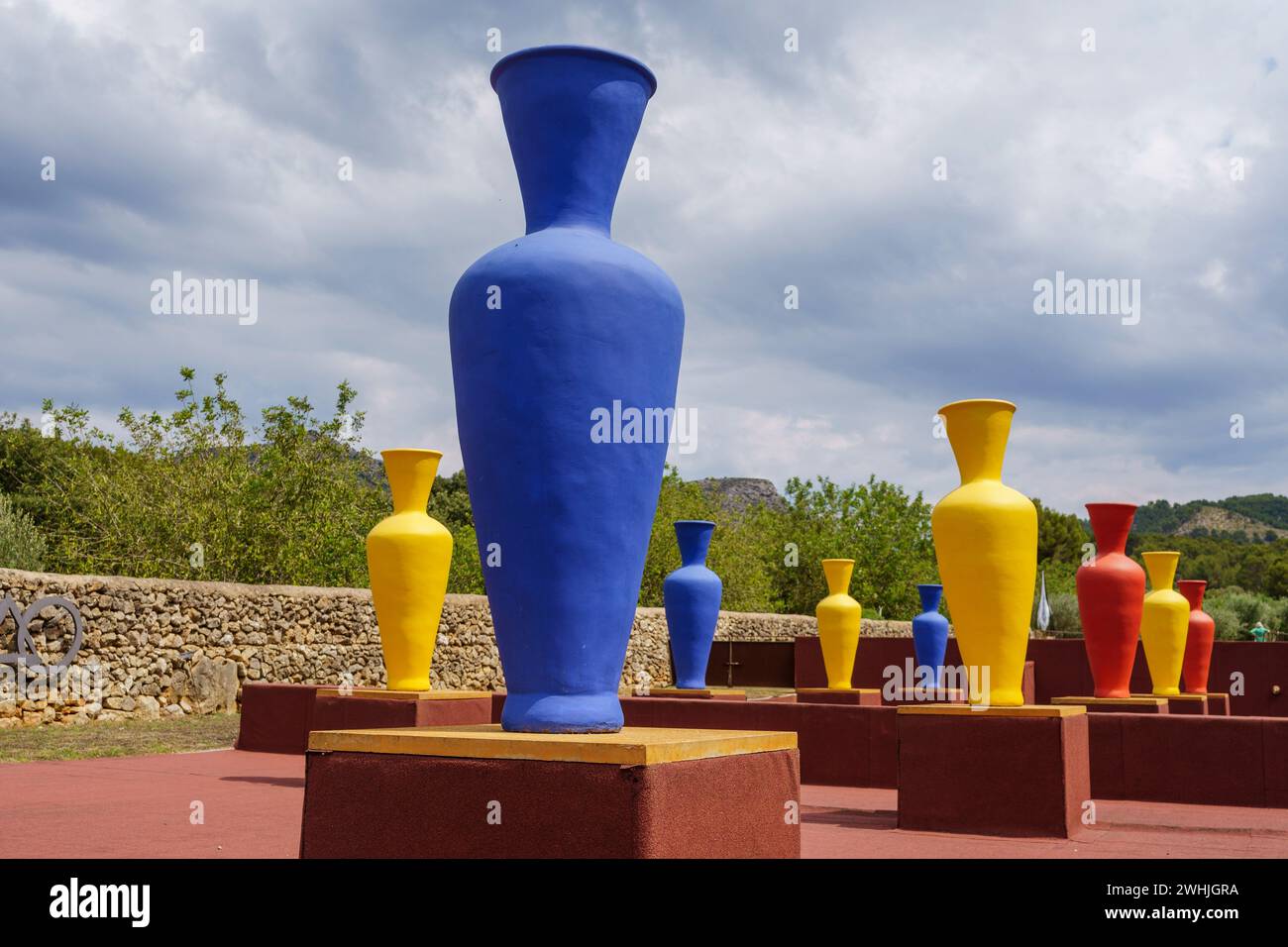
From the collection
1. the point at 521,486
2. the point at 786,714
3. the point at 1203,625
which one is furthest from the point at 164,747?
the point at 1203,625

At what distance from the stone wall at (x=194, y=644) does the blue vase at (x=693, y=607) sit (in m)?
5.13

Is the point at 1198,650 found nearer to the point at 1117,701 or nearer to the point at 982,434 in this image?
the point at 1117,701

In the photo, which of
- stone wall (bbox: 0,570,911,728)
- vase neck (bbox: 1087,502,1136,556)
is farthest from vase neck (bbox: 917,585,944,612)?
stone wall (bbox: 0,570,911,728)

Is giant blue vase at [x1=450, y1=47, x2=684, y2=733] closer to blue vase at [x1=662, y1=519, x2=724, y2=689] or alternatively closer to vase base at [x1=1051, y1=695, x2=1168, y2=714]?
vase base at [x1=1051, y1=695, x2=1168, y2=714]

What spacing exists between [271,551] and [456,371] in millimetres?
14748

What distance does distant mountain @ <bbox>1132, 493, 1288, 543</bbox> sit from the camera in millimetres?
97000

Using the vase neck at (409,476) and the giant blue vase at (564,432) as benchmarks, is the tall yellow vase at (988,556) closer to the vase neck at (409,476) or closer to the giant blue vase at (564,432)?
the giant blue vase at (564,432)

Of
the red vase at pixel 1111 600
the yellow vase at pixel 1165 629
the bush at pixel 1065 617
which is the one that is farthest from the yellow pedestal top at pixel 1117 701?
the bush at pixel 1065 617

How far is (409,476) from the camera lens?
29.5 ft

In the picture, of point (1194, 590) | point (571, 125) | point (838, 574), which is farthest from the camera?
point (838, 574)

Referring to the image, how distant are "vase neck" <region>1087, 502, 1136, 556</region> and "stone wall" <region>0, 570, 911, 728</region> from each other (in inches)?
392

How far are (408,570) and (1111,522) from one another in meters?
6.23

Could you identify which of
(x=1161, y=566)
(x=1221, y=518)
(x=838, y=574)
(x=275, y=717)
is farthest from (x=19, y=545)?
(x=1221, y=518)

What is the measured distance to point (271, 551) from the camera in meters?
18.0
